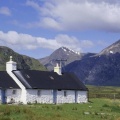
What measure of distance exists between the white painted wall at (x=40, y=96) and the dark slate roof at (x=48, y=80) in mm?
760

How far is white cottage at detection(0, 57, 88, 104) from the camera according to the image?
55.0m

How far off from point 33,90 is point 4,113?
86.7ft

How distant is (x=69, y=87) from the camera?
201 ft

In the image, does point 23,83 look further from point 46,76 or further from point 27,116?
point 27,116

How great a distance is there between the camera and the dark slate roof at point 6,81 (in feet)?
177

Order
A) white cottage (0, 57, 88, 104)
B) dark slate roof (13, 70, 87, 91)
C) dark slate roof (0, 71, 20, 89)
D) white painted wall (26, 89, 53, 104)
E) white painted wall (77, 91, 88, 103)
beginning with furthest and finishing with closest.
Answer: white painted wall (77, 91, 88, 103) → dark slate roof (13, 70, 87, 91) → white painted wall (26, 89, 53, 104) → white cottage (0, 57, 88, 104) → dark slate roof (0, 71, 20, 89)

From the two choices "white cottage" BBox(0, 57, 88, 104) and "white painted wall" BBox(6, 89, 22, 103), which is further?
"white cottage" BBox(0, 57, 88, 104)

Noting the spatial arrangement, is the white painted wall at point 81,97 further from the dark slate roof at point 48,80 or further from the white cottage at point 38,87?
the dark slate roof at point 48,80

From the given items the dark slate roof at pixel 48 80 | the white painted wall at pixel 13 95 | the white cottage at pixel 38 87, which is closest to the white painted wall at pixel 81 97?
the white cottage at pixel 38 87

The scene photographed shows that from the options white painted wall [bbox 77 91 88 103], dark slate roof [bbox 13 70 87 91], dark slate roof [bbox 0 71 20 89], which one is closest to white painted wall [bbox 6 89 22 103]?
dark slate roof [bbox 0 71 20 89]

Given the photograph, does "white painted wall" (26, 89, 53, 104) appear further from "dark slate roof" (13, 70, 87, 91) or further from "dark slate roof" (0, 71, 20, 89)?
"dark slate roof" (0, 71, 20, 89)

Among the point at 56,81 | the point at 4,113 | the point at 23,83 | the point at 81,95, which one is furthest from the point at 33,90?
the point at 4,113

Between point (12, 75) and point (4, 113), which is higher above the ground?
point (12, 75)

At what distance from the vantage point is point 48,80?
2367 inches
